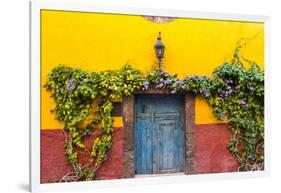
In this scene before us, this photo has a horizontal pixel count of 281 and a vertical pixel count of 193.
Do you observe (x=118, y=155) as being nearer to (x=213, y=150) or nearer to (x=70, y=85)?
(x=70, y=85)

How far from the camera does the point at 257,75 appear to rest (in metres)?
5.47

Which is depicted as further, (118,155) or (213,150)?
(213,150)

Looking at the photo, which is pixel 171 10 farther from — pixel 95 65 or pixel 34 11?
pixel 34 11

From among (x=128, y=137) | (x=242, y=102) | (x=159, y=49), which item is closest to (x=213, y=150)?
(x=242, y=102)

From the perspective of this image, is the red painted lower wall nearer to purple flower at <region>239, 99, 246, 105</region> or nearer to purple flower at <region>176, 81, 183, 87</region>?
purple flower at <region>239, 99, 246, 105</region>

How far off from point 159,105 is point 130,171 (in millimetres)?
907

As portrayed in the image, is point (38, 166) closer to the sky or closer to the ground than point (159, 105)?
closer to the ground

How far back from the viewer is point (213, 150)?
5336 millimetres

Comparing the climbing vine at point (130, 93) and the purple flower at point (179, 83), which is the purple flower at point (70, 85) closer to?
the climbing vine at point (130, 93)

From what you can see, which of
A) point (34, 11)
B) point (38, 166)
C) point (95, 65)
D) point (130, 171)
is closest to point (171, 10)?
point (95, 65)

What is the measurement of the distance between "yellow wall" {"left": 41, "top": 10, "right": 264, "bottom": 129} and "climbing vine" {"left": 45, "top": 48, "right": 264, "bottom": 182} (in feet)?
0.32

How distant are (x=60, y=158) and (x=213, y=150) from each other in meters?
1.98

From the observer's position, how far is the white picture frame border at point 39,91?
15.1 ft

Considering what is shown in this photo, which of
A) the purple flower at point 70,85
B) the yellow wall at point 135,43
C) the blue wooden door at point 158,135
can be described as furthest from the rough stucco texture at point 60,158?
the purple flower at point 70,85
